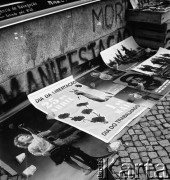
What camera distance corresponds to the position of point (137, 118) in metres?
1.98

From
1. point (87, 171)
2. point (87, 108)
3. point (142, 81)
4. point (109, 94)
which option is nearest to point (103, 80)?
point (109, 94)

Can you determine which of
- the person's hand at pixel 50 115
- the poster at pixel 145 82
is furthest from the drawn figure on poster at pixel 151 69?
the person's hand at pixel 50 115

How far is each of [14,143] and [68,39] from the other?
4.20 ft

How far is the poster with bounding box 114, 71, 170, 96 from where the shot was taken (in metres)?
2.36

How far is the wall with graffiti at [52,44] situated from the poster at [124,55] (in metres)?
0.11

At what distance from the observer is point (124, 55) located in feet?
10.1

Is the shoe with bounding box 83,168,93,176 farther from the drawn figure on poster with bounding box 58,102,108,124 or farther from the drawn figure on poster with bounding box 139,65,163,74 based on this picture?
the drawn figure on poster with bounding box 139,65,163,74

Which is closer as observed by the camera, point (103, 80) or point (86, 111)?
point (86, 111)

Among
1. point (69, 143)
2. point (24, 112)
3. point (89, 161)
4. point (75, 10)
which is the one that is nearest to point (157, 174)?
point (89, 161)

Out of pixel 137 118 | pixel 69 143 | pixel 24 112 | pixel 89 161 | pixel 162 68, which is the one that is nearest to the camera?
pixel 89 161

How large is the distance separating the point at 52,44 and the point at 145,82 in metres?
1.07

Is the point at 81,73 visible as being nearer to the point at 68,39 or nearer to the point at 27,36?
the point at 68,39

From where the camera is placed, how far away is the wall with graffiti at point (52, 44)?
2.07 meters

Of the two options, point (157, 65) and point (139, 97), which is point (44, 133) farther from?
point (157, 65)
